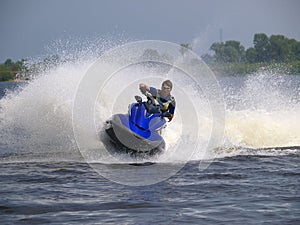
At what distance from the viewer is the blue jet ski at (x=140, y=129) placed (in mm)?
12953

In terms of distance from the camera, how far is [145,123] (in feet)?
43.2

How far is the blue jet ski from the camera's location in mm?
12953

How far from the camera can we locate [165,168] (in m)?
12.2

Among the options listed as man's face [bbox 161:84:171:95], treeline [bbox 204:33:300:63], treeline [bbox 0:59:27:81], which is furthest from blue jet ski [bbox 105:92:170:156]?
treeline [bbox 0:59:27:81]

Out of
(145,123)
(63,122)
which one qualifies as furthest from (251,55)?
(145,123)

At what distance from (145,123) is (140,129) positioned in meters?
0.18

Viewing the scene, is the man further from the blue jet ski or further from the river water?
the river water

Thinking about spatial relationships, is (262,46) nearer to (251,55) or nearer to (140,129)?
(251,55)

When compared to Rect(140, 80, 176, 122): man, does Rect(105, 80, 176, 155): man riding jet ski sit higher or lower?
lower

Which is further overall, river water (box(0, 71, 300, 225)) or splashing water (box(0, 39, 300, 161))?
splashing water (box(0, 39, 300, 161))

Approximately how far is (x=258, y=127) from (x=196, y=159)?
3809 mm

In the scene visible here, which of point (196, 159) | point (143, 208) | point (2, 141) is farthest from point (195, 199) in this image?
point (2, 141)

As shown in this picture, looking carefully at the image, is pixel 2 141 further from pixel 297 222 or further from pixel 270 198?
pixel 297 222

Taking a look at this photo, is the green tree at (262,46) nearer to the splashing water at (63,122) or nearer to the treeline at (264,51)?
the treeline at (264,51)
